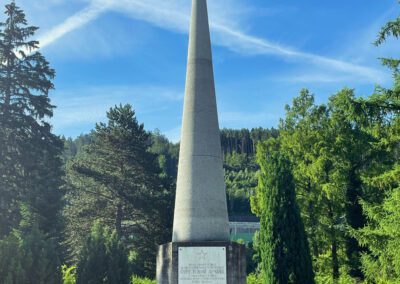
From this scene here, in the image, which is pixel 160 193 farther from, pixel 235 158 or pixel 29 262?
pixel 235 158

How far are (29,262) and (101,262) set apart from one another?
3909 mm

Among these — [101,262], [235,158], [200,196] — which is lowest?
[101,262]

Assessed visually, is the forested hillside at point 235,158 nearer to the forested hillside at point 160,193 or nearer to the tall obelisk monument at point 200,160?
the forested hillside at point 160,193

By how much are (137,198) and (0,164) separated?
7.77 meters

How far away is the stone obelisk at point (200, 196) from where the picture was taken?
1173 cm

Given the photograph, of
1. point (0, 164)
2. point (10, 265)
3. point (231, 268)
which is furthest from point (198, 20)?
point (0, 164)

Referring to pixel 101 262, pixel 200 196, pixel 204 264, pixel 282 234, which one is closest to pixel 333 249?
pixel 282 234

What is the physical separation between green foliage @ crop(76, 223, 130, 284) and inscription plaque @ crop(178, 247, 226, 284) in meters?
9.56

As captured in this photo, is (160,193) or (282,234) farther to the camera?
(160,193)

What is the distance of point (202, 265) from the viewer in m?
11.7

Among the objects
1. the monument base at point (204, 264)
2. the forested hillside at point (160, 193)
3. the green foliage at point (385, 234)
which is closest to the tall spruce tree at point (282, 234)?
the forested hillside at point (160, 193)

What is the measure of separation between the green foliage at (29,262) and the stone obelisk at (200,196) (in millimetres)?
6923

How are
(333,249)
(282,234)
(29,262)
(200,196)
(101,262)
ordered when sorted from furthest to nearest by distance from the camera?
(333,249), (101,262), (282,234), (29,262), (200,196)

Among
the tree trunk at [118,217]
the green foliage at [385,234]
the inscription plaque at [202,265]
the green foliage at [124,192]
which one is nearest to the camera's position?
the inscription plaque at [202,265]
